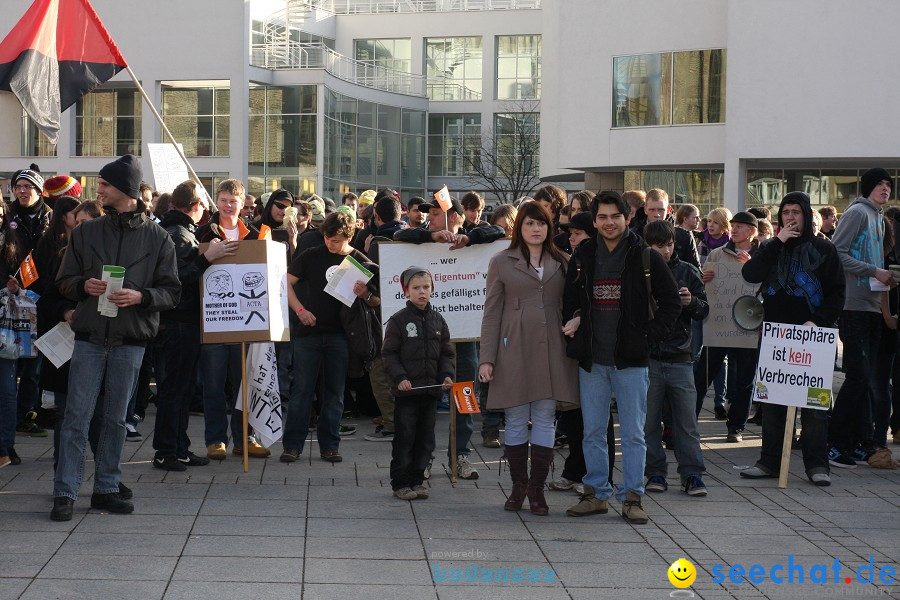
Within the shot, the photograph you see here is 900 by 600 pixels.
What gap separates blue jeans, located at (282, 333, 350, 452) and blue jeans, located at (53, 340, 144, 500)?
2.04 meters

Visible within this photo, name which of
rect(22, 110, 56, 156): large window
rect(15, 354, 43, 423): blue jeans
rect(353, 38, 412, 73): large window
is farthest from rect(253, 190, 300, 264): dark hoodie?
rect(353, 38, 412, 73): large window

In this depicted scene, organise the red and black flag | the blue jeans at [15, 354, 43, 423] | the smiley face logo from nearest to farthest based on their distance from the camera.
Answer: the smiley face logo
the blue jeans at [15, 354, 43, 423]
the red and black flag

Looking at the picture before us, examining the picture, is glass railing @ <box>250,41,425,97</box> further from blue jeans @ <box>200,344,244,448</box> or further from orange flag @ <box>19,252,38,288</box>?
orange flag @ <box>19,252,38,288</box>

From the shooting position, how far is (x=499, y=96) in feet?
189

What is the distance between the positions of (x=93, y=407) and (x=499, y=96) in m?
51.7

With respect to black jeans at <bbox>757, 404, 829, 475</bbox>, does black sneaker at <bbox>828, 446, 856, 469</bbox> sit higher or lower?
lower

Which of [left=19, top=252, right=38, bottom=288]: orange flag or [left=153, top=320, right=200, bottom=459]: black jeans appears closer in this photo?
[left=19, top=252, right=38, bottom=288]: orange flag

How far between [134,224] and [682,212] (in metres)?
6.80

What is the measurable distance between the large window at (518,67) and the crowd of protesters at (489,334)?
154 feet

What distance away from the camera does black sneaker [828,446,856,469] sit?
959 centimetres

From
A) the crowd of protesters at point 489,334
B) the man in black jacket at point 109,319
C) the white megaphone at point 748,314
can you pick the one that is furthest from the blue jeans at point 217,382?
the white megaphone at point 748,314

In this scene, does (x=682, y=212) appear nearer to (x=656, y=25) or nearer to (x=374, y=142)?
(x=656, y=25)

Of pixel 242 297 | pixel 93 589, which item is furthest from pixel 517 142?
pixel 93 589

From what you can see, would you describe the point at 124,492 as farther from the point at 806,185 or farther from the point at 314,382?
the point at 806,185
